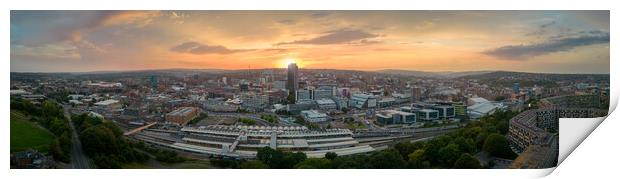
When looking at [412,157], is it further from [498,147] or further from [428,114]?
[498,147]

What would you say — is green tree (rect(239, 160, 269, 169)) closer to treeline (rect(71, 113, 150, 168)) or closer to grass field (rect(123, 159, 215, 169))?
grass field (rect(123, 159, 215, 169))

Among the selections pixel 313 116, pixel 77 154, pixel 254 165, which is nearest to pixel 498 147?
pixel 313 116

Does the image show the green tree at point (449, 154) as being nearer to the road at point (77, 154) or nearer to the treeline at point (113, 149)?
the treeline at point (113, 149)

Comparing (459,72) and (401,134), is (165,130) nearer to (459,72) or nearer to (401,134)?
(401,134)

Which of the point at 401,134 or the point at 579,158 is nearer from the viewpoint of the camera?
the point at 579,158

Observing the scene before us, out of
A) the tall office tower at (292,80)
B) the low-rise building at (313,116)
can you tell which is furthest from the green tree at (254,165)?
the tall office tower at (292,80)

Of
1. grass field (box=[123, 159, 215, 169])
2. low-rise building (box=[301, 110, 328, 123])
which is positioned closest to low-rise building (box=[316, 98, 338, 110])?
low-rise building (box=[301, 110, 328, 123])

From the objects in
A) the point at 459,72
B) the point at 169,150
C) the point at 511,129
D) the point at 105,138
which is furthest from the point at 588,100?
the point at 105,138
